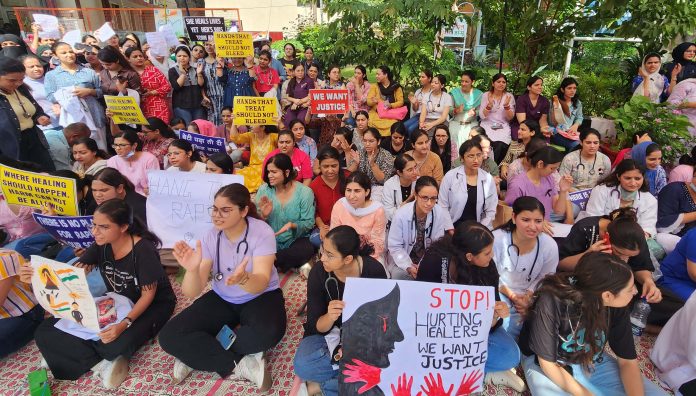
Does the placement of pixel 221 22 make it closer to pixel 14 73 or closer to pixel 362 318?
pixel 14 73

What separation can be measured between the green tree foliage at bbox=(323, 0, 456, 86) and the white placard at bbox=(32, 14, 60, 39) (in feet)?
18.7

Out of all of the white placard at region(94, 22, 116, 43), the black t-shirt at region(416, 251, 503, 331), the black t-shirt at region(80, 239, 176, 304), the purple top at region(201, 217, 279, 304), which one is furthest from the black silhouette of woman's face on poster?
the white placard at region(94, 22, 116, 43)

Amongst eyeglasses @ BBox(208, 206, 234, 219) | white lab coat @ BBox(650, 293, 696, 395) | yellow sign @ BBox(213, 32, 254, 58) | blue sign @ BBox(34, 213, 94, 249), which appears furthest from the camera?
yellow sign @ BBox(213, 32, 254, 58)

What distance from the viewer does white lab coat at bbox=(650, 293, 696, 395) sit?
8.20 feet

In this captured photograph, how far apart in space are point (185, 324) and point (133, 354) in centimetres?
73

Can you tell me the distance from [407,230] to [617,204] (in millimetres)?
2235

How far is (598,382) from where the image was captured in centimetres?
255

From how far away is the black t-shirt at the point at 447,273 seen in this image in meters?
2.73

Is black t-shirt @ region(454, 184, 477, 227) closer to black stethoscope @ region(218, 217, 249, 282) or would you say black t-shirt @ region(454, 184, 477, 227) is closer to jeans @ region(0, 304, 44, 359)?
black stethoscope @ region(218, 217, 249, 282)

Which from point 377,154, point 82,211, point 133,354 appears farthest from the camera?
point 377,154

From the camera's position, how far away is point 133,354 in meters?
3.21

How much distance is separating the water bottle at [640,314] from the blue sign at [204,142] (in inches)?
185

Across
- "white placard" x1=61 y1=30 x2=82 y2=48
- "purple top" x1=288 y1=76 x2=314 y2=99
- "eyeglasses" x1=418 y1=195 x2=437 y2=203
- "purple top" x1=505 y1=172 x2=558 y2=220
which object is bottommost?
"purple top" x1=505 y1=172 x2=558 y2=220

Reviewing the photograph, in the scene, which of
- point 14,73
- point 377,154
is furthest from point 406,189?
point 14,73
